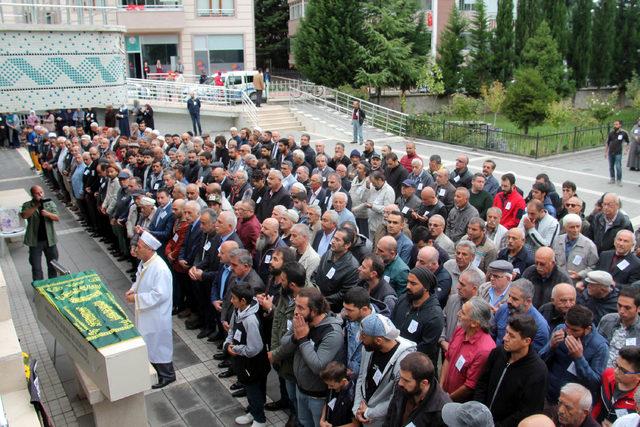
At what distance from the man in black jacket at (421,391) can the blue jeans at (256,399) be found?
A: 2.11m

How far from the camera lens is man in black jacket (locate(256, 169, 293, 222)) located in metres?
9.20

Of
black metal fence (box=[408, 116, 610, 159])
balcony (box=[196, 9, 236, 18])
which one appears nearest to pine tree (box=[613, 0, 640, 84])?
black metal fence (box=[408, 116, 610, 159])

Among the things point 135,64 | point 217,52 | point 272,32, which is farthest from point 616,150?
point 272,32

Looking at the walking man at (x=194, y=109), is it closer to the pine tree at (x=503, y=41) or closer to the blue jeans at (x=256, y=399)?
the pine tree at (x=503, y=41)

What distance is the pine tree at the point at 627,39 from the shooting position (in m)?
38.3

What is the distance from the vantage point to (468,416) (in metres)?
3.35

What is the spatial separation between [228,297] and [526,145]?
1687 centimetres

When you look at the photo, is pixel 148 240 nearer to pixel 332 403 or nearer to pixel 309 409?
pixel 309 409

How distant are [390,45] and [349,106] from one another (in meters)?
4.24

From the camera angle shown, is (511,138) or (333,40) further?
(333,40)

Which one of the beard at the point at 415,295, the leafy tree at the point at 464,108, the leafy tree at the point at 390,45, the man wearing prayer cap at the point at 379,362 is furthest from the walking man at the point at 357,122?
the man wearing prayer cap at the point at 379,362

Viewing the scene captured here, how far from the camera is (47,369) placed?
7.12m

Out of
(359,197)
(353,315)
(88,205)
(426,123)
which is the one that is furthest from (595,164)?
(353,315)

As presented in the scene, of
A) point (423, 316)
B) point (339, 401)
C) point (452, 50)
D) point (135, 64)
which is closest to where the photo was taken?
point (339, 401)
